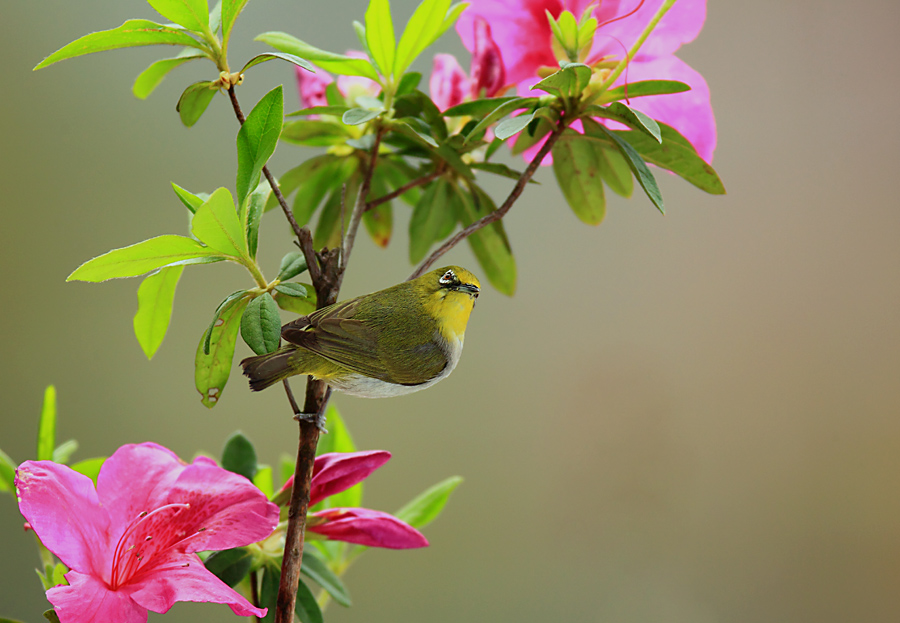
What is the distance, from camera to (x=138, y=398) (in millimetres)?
1580

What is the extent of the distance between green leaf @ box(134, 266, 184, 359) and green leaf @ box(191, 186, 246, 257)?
0.22 feet

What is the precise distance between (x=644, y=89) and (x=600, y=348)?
4.23ft

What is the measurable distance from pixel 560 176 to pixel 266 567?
1.38ft

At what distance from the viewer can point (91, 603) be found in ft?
1.09

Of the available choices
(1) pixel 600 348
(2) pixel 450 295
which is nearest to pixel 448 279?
(2) pixel 450 295

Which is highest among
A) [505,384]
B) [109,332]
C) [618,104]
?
[618,104]

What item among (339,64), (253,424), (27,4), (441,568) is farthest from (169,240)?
(27,4)

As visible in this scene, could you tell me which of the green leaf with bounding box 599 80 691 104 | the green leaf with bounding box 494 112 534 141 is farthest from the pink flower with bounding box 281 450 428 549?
the green leaf with bounding box 599 80 691 104

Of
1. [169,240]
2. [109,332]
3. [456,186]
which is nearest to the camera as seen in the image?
[169,240]

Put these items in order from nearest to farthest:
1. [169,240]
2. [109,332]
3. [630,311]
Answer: [169,240], [109,332], [630,311]

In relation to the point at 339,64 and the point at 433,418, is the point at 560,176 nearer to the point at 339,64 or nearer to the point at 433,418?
the point at 339,64

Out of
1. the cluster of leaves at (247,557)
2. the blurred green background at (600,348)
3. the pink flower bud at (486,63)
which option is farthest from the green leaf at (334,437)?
the blurred green background at (600,348)

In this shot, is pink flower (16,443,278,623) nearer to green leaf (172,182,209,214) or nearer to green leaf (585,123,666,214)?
green leaf (172,182,209,214)

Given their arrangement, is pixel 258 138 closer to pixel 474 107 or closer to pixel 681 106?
pixel 474 107
